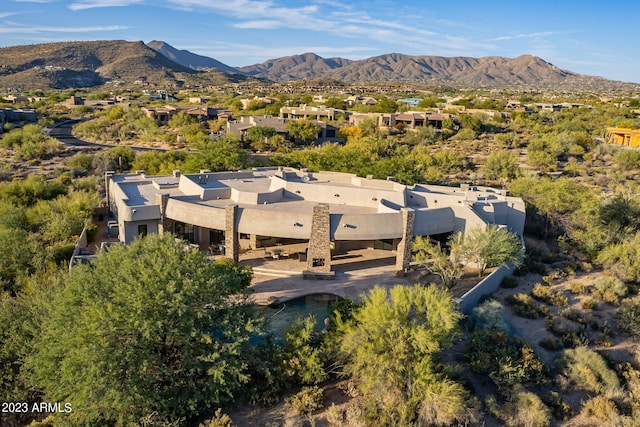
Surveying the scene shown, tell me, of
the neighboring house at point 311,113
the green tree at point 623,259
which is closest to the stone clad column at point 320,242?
the green tree at point 623,259

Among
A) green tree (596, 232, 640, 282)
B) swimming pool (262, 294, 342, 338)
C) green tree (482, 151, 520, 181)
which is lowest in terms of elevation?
swimming pool (262, 294, 342, 338)

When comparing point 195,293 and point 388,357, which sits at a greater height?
point 195,293

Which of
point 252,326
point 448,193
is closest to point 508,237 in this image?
point 448,193

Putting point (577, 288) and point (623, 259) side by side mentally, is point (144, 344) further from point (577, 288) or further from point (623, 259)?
point (623, 259)

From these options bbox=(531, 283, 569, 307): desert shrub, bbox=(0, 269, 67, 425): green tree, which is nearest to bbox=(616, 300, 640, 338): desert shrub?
bbox=(531, 283, 569, 307): desert shrub

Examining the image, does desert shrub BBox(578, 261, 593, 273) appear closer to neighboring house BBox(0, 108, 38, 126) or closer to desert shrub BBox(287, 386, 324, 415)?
desert shrub BBox(287, 386, 324, 415)

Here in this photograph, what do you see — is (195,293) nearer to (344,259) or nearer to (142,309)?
(142,309)
